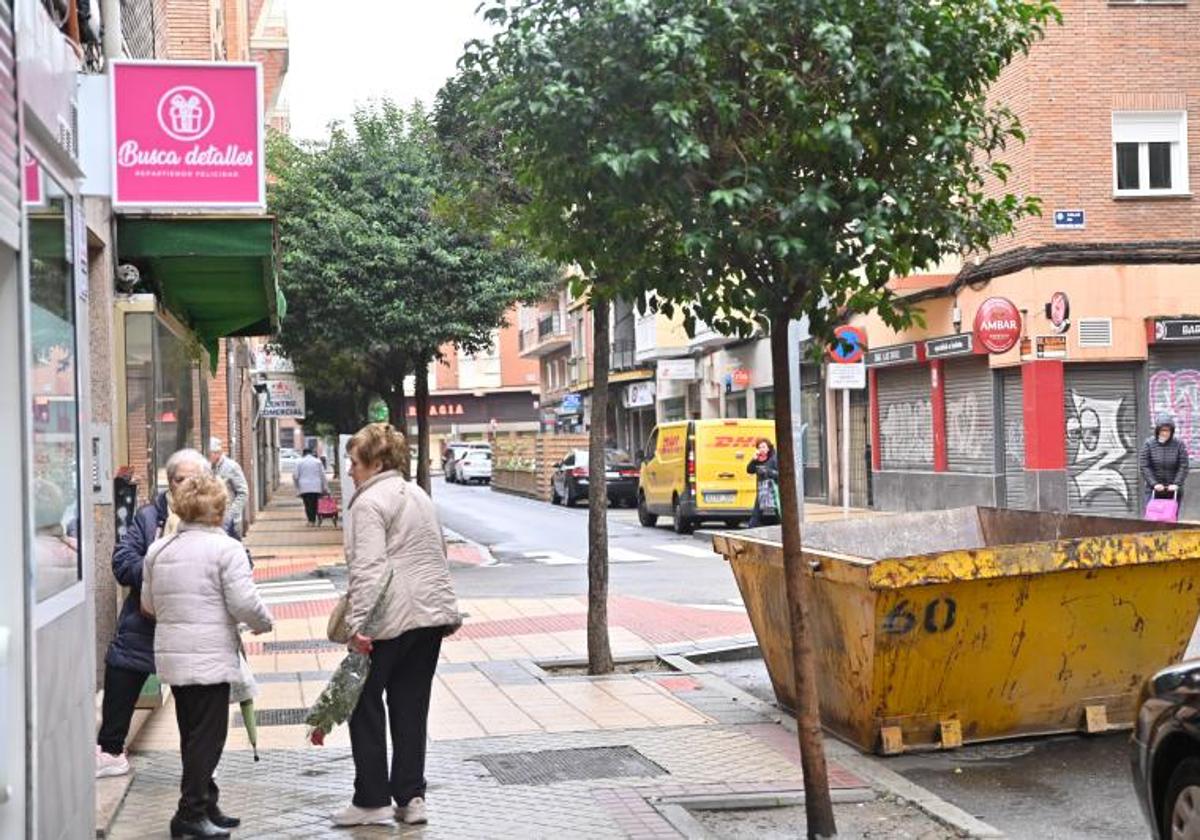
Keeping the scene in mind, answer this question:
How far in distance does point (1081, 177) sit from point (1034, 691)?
18849mm

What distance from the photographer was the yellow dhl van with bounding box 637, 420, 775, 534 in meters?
25.8

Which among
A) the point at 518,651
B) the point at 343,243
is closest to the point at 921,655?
the point at 518,651

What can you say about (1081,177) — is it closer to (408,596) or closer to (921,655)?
(921,655)

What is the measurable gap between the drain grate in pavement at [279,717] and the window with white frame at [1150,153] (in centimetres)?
1964

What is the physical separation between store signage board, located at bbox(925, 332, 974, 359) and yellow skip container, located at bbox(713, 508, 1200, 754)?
18.8 m

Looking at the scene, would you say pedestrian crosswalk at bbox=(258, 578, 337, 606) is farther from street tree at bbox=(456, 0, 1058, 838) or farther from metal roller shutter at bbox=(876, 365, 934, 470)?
metal roller shutter at bbox=(876, 365, 934, 470)

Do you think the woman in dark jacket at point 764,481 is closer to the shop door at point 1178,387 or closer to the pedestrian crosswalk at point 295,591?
the shop door at point 1178,387

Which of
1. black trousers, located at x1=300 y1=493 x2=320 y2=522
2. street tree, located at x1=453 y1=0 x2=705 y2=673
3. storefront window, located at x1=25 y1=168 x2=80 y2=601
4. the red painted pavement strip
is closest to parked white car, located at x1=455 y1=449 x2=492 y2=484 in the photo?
black trousers, located at x1=300 y1=493 x2=320 y2=522

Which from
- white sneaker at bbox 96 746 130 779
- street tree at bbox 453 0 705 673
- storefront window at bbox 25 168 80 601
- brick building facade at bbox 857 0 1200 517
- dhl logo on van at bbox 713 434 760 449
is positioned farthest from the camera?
dhl logo on van at bbox 713 434 760 449

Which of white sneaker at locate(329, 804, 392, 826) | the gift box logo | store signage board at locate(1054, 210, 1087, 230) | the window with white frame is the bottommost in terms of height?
white sneaker at locate(329, 804, 392, 826)

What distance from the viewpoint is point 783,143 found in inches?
237

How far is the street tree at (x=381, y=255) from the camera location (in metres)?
23.0

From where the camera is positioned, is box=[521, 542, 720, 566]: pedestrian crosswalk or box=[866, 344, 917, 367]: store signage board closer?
box=[521, 542, 720, 566]: pedestrian crosswalk

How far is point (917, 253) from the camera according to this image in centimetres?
631
